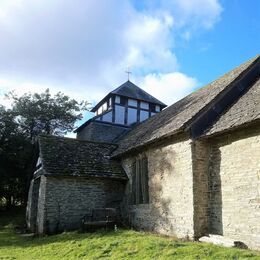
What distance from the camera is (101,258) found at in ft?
34.5

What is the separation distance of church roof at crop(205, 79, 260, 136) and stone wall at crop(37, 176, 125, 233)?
7389mm

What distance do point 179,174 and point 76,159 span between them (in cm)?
688

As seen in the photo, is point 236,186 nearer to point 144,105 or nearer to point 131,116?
point 131,116

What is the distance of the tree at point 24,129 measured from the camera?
3056cm

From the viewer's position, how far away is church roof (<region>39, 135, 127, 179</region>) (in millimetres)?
17797

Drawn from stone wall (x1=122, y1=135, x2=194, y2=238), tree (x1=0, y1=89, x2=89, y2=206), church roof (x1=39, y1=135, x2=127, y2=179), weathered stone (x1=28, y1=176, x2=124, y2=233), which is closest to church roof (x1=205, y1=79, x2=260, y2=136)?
stone wall (x1=122, y1=135, x2=194, y2=238)

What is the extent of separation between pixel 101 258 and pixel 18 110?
24.8 meters

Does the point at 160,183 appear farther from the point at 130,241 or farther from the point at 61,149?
the point at 61,149

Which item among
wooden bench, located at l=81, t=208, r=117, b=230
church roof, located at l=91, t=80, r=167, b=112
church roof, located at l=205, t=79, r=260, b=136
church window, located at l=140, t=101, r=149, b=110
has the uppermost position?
church roof, located at l=91, t=80, r=167, b=112

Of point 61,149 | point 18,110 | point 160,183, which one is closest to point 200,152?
point 160,183

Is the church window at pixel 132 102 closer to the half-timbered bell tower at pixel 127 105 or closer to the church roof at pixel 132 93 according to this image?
the half-timbered bell tower at pixel 127 105

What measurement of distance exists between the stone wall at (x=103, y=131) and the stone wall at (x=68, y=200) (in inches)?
348

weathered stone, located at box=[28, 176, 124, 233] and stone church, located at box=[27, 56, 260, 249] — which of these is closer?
stone church, located at box=[27, 56, 260, 249]

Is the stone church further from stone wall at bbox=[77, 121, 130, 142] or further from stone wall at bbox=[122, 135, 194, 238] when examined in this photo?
stone wall at bbox=[77, 121, 130, 142]
